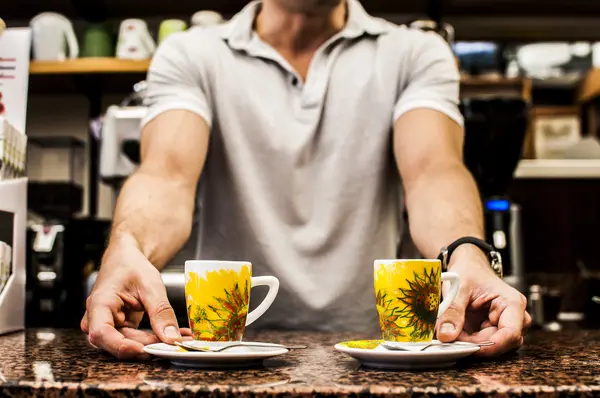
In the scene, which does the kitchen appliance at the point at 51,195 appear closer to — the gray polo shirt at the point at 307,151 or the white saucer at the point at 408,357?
the gray polo shirt at the point at 307,151

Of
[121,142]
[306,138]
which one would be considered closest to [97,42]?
[121,142]

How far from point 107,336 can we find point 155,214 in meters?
0.37

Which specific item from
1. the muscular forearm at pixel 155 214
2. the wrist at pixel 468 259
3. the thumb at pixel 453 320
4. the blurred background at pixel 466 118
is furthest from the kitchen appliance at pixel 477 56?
the thumb at pixel 453 320

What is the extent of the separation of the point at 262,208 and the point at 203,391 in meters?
0.80

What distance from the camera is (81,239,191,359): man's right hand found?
713mm

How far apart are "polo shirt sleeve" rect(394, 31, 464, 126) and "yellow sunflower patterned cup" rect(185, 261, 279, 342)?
660mm

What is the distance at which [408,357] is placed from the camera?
0.60m

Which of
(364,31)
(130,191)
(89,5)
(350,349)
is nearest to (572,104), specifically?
(89,5)

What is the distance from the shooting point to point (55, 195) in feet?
8.52

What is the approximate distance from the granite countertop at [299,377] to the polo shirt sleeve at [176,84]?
571 mm

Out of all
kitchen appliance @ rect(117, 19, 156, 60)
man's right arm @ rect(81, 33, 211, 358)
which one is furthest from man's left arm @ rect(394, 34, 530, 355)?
kitchen appliance @ rect(117, 19, 156, 60)

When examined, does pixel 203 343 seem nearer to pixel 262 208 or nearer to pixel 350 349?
pixel 350 349

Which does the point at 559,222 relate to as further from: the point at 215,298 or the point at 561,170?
the point at 215,298

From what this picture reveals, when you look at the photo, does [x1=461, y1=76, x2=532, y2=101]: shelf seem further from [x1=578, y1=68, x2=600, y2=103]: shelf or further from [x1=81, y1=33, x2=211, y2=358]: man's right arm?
[x1=81, y1=33, x2=211, y2=358]: man's right arm
